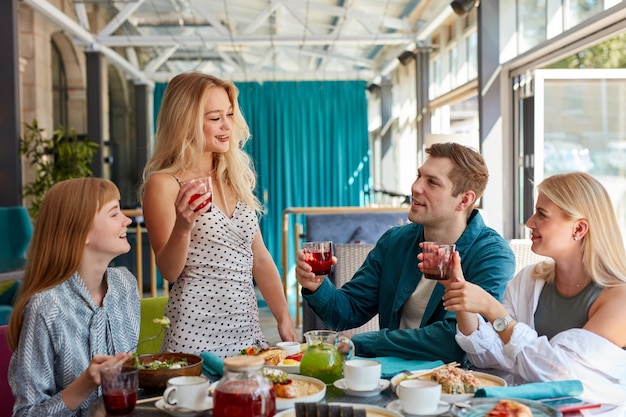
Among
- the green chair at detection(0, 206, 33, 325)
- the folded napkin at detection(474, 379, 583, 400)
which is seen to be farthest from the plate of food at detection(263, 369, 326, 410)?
the green chair at detection(0, 206, 33, 325)

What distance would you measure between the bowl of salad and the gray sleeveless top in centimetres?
94

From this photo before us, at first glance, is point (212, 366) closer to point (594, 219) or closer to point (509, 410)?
point (509, 410)

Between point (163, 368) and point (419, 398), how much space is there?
0.59 meters

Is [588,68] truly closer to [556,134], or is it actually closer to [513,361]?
[556,134]

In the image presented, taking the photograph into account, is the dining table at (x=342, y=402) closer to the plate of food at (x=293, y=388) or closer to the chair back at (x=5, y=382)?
the plate of food at (x=293, y=388)

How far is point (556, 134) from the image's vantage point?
5.93m

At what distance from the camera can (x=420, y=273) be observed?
2.36 metres

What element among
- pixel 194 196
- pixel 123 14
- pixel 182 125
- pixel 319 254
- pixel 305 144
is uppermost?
pixel 123 14

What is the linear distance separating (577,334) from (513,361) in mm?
170

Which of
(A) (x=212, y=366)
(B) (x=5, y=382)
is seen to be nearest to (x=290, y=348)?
(A) (x=212, y=366)

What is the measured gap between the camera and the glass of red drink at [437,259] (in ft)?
6.03

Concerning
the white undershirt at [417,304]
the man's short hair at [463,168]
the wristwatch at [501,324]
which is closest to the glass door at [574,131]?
the man's short hair at [463,168]

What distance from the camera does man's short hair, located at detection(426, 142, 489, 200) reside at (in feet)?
7.69

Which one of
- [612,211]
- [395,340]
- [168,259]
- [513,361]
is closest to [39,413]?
[168,259]
